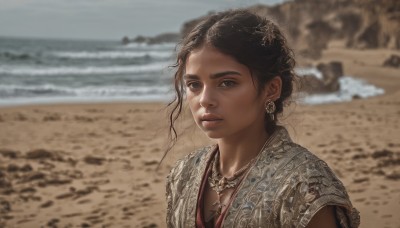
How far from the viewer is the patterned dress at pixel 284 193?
1.47m

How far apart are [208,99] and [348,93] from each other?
37.2 ft

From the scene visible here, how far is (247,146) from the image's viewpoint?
175 cm

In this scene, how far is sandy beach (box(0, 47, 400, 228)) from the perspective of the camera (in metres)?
4.06

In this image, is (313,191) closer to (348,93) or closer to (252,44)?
(252,44)

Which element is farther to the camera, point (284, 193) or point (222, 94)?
point (222, 94)

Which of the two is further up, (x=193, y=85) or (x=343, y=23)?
(x=343, y=23)

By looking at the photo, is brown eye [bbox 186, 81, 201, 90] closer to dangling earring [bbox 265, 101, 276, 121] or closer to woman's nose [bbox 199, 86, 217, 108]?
woman's nose [bbox 199, 86, 217, 108]

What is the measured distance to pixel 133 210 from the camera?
13.9ft

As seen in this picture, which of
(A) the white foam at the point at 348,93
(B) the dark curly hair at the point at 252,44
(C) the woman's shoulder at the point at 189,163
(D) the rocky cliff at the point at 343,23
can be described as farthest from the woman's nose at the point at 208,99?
(D) the rocky cliff at the point at 343,23

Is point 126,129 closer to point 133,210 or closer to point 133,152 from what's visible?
point 133,152

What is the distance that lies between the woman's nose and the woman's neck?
0.53 ft

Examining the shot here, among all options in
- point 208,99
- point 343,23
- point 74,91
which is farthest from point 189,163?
point 343,23

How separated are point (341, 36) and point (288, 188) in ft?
158

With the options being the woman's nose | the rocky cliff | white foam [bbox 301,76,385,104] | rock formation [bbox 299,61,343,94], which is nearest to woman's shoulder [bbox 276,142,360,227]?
the woman's nose
